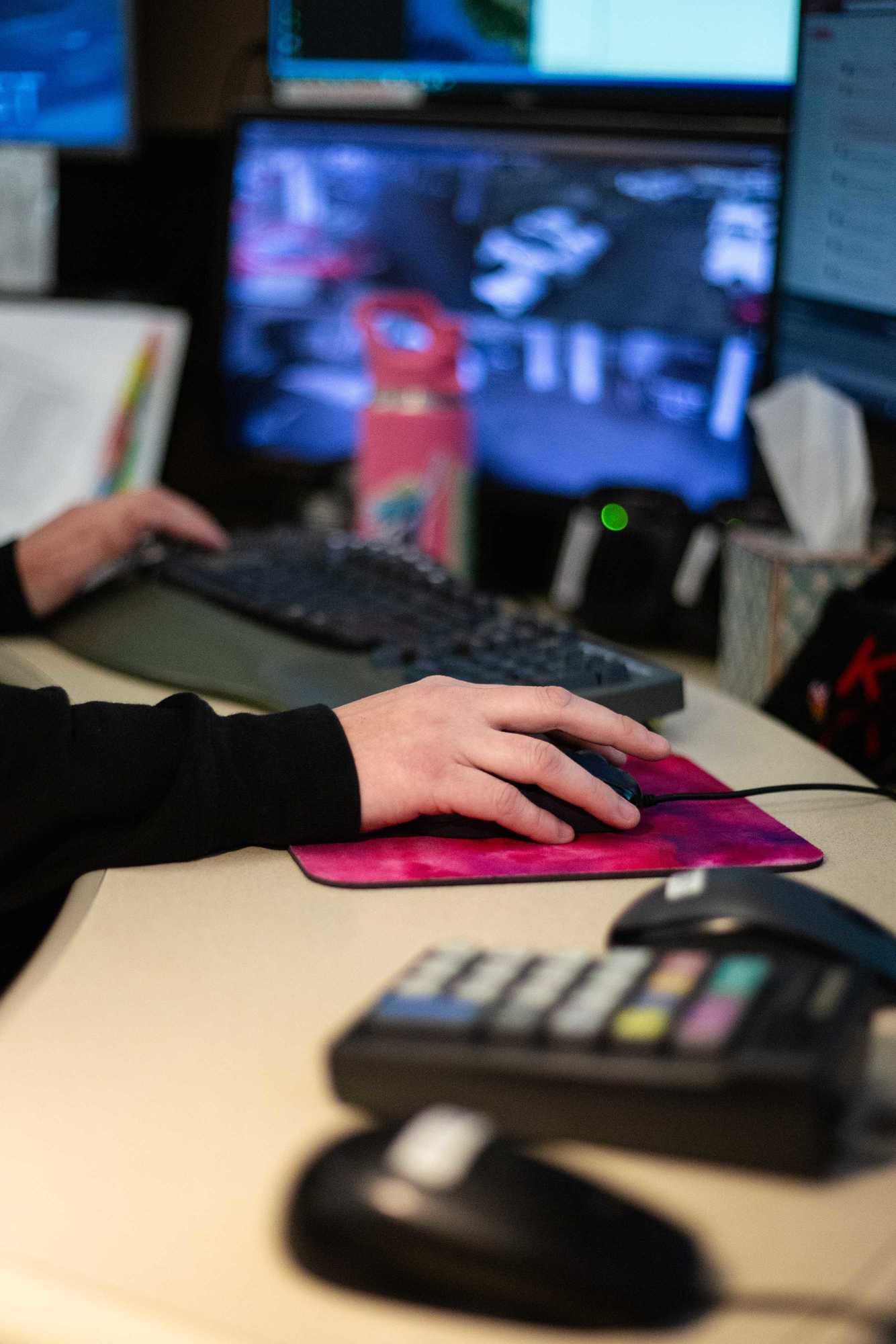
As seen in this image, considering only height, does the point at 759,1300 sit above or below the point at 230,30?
below

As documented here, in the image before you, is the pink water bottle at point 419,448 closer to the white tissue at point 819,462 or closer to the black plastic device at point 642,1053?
the white tissue at point 819,462

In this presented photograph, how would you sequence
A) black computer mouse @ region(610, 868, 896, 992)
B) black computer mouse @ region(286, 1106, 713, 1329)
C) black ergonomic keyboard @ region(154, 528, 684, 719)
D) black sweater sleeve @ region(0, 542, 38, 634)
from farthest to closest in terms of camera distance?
black sweater sleeve @ region(0, 542, 38, 634) → black ergonomic keyboard @ region(154, 528, 684, 719) → black computer mouse @ region(610, 868, 896, 992) → black computer mouse @ region(286, 1106, 713, 1329)

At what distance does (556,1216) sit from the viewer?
0.34m

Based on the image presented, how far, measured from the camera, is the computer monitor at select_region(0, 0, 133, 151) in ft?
5.26

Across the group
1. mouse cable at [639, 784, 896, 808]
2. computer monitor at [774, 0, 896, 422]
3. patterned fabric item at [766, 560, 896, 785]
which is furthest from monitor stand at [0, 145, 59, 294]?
mouse cable at [639, 784, 896, 808]

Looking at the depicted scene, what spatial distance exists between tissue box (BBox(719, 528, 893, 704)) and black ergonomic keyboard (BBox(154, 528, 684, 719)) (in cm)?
16

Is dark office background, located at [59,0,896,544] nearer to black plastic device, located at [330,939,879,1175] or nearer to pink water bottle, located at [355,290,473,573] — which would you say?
pink water bottle, located at [355,290,473,573]

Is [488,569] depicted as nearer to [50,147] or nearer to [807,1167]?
[50,147]

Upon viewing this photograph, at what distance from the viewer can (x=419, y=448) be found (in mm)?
1225

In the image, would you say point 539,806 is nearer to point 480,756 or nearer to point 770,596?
point 480,756

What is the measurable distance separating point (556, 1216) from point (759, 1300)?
0.19ft

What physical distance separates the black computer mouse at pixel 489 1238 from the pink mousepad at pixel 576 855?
0.26m

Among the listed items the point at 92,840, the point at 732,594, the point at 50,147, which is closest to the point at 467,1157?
the point at 92,840

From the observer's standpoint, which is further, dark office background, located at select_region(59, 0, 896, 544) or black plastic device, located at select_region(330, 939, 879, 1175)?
dark office background, located at select_region(59, 0, 896, 544)
